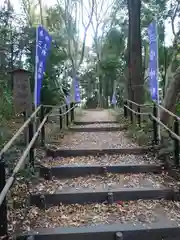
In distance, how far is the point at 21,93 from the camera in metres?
6.04

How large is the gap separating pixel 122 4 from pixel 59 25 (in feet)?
21.8

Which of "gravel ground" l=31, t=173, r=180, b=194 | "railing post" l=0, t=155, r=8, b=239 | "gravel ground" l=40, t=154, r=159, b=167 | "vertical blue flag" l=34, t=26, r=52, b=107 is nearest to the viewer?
"railing post" l=0, t=155, r=8, b=239

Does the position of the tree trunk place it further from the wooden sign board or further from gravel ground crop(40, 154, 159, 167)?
gravel ground crop(40, 154, 159, 167)

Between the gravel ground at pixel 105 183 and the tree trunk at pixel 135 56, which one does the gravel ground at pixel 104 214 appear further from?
the tree trunk at pixel 135 56

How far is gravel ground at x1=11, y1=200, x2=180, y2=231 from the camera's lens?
10.8ft

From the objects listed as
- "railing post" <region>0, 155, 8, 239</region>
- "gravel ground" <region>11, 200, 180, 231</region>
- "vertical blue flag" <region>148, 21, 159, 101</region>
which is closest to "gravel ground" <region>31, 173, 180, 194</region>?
"gravel ground" <region>11, 200, 180, 231</region>

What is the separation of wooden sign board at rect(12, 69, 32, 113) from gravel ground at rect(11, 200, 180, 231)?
2495mm

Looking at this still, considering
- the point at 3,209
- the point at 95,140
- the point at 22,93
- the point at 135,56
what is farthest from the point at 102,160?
the point at 135,56

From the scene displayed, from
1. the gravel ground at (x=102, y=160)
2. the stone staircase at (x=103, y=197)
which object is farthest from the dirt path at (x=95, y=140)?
the gravel ground at (x=102, y=160)

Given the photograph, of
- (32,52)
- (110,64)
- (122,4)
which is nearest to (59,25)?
(110,64)

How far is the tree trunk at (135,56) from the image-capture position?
9.70 metres

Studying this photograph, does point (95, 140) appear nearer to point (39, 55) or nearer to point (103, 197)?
point (39, 55)

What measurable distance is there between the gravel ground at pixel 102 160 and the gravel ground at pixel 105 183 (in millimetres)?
411

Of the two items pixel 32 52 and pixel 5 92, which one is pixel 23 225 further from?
pixel 32 52
